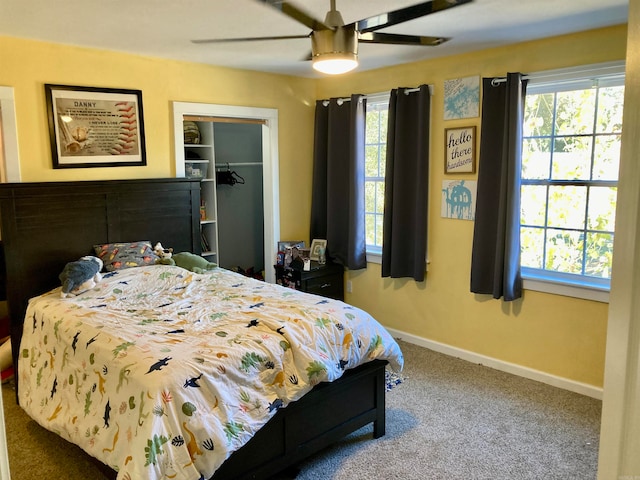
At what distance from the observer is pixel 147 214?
390 centimetres

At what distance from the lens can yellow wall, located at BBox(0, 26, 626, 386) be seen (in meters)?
3.37

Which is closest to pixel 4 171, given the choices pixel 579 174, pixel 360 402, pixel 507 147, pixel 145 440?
pixel 145 440

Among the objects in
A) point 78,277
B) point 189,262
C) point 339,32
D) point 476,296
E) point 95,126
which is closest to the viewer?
point 339,32

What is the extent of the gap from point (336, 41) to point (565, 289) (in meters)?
2.35

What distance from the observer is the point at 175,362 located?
85.4 inches

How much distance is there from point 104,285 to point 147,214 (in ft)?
2.68

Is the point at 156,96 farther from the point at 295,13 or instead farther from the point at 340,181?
the point at 295,13

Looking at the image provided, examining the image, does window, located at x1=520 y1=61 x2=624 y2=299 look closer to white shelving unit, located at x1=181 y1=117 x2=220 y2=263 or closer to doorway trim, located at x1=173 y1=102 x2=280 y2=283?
doorway trim, located at x1=173 y1=102 x2=280 y2=283

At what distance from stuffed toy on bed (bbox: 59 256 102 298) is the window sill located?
2915 mm

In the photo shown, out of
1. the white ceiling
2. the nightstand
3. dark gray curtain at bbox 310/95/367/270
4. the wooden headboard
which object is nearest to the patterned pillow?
the wooden headboard

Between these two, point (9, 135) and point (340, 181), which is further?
point (340, 181)

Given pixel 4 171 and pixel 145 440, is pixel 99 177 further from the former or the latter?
pixel 145 440

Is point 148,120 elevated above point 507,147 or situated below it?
above

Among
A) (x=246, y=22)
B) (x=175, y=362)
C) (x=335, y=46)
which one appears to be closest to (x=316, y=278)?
(x=246, y=22)
